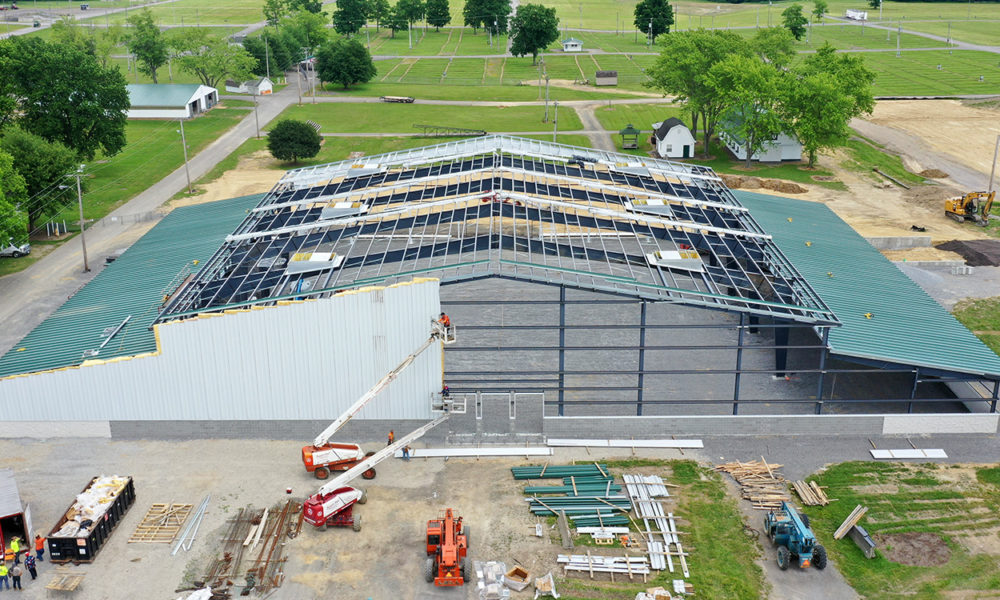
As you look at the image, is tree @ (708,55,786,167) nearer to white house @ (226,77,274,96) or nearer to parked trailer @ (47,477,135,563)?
white house @ (226,77,274,96)

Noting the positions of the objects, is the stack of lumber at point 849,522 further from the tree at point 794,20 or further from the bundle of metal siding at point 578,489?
the tree at point 794,20

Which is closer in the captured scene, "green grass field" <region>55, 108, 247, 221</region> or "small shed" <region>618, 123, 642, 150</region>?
"green grass field" <region>55, 108, 247, 221</region>

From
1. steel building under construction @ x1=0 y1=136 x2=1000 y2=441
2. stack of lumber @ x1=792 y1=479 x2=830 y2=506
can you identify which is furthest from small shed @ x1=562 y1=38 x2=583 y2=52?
stack of lumber @ x1=792 y1=479 x2=830 y2=506

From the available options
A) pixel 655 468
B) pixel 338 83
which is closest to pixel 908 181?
pixel 655 468

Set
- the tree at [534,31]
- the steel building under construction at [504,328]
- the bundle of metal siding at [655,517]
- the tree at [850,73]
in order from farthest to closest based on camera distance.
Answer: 1. the tree at [534,31]
2. the tree at [850,73]
3. the steel building under construction at [504,328]
4. the bundle of metal siding at [655,517]

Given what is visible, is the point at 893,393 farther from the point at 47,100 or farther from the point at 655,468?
the point at 47,100

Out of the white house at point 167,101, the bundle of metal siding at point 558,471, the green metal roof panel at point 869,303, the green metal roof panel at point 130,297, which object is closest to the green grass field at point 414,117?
the white house at point 167,101
